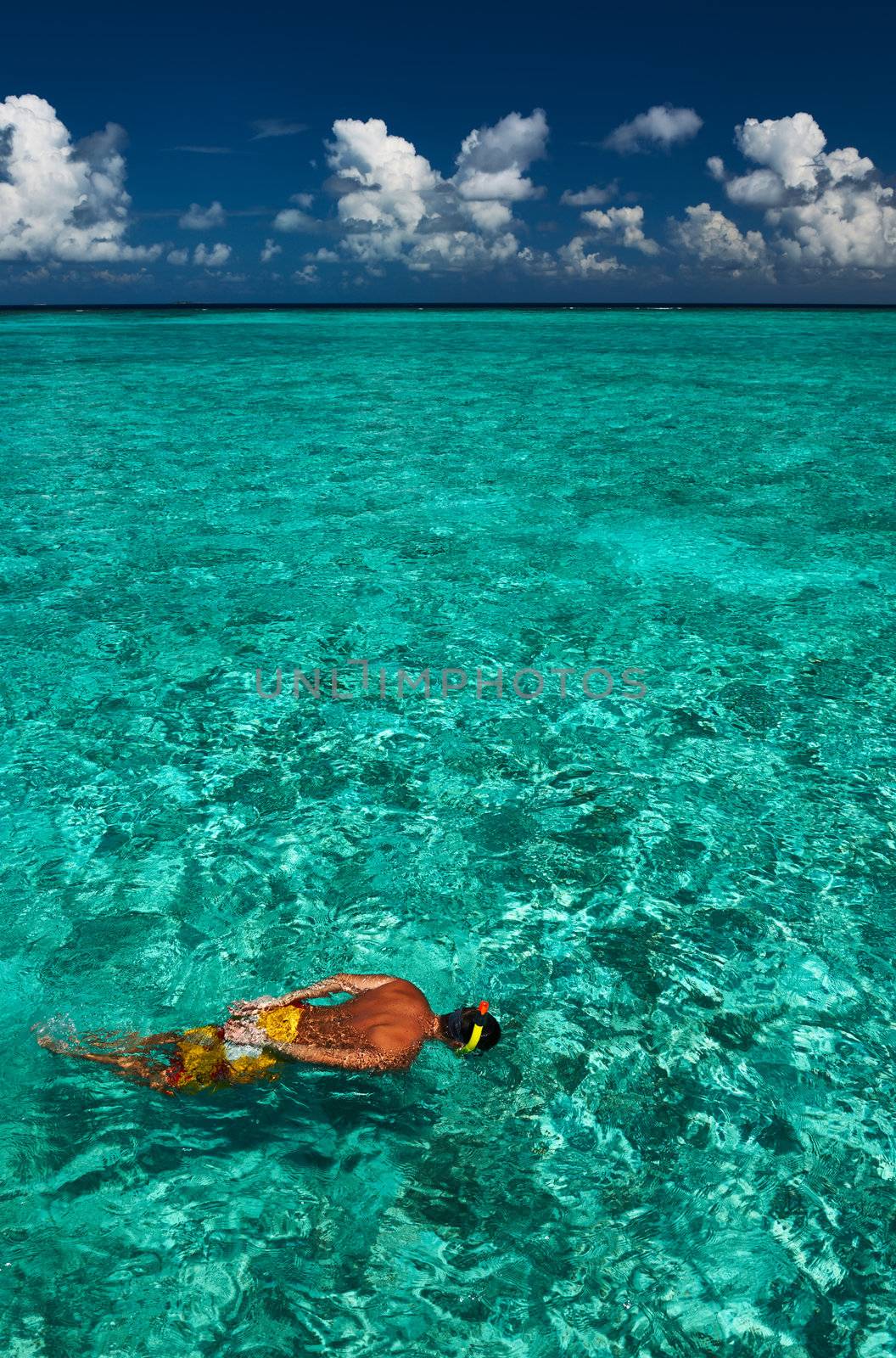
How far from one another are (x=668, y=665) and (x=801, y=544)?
407cm

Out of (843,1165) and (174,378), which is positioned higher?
(174,378)

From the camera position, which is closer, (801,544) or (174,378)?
(801,544)

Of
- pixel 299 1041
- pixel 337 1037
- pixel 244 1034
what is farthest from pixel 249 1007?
pixel 337 1037

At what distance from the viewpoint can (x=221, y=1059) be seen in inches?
130

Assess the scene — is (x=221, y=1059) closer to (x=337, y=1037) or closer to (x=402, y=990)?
(x=337, y=1037)

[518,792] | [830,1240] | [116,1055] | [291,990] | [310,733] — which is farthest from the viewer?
[310,733]

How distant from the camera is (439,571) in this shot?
9242 millimetres

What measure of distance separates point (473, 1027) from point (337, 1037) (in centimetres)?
53

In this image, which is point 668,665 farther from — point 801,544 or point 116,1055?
point 116,1055

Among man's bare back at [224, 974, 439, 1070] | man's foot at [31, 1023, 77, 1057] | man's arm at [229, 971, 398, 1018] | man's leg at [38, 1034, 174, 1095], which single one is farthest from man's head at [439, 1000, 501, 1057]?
man's foot at [31, 1023, 77, 1057]

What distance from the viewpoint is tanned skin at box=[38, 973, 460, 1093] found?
3.29m

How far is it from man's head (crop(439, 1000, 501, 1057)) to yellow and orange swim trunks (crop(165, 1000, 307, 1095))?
616 mm

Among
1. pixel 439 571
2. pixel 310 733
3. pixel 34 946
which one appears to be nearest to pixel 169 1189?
pixel 34 946

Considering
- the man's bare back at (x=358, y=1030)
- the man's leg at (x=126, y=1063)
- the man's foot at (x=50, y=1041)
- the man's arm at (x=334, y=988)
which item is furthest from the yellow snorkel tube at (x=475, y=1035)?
the man's foot at (x=50, y=1041)
